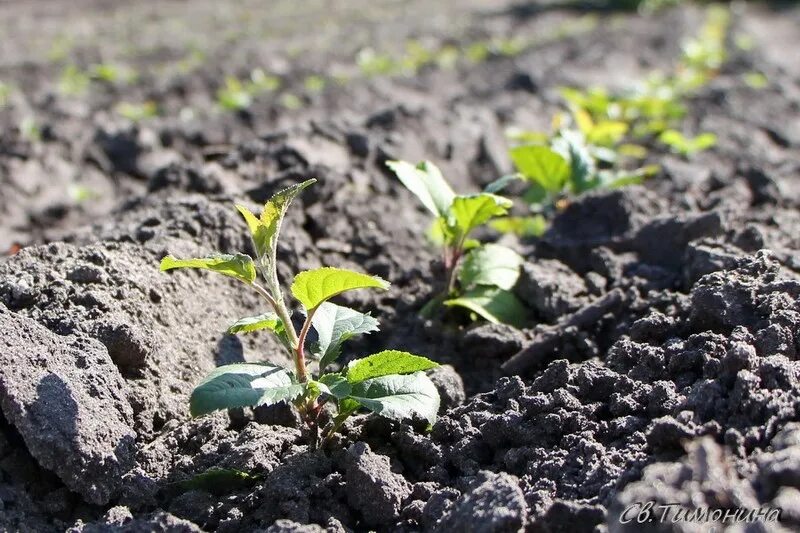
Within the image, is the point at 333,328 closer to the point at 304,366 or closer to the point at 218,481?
the point at 304,366

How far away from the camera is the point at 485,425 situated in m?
2.29

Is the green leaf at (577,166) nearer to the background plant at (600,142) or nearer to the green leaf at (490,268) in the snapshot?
the background plant at (600,142)

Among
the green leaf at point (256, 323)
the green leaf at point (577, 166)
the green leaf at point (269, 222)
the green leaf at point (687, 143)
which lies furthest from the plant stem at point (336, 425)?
the green leaf at point (687, 143)

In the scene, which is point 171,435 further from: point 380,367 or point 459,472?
point 459,472

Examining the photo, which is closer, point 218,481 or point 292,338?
point 218,481

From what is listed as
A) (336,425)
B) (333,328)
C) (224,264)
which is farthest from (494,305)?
(224,264)

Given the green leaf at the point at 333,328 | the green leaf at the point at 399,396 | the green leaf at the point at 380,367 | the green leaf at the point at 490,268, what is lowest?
the green leaf at the point at 490,268

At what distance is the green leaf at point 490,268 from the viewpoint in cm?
295

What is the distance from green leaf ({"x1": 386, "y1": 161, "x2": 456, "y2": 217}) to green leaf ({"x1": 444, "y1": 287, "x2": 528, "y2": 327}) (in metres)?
0.29

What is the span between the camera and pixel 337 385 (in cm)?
223

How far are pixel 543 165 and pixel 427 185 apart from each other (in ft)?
2.69

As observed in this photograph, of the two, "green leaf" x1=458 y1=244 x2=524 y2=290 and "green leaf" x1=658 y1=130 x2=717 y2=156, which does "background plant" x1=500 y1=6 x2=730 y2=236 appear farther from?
"green leaf" x1=458 y1=244 x2=524 y2=290

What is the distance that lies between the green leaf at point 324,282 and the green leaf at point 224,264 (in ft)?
0.39

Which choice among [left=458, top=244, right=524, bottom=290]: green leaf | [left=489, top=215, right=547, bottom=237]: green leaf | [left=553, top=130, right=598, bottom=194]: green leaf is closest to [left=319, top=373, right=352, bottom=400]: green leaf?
[left=458, top=244, right=524, bottom=290]: green leaf
